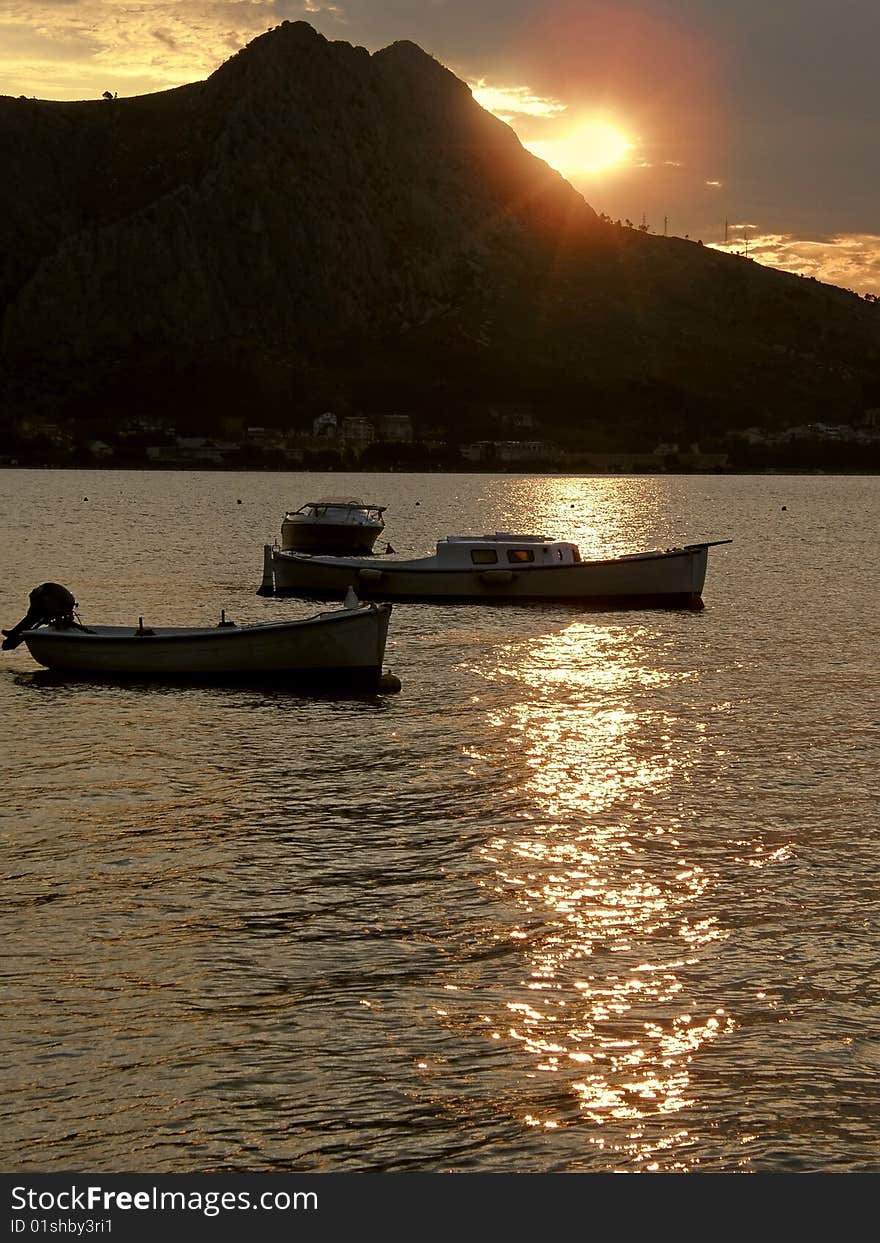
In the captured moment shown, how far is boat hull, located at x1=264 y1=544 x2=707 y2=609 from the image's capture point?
200 feet

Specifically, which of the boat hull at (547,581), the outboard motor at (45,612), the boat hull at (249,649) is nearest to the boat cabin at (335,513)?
the boat hull at (547,581)

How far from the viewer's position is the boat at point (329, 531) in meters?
87.0

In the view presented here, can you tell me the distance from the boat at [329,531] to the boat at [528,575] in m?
24.0

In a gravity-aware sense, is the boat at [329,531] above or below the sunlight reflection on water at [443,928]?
above

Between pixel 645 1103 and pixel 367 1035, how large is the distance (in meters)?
3.11

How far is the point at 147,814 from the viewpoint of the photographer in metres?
25.9

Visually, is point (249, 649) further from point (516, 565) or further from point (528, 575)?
point (516, 565)

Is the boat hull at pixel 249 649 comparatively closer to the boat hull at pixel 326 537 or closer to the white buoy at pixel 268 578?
the white buoy at pixel 268 578

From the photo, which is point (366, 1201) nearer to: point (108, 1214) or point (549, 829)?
point (108, 1214)

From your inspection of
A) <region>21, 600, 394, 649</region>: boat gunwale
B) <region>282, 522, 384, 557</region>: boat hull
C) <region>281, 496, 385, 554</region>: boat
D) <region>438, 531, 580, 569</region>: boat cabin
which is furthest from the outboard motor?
<region>282, 522, 384, 557</region>: boat hull

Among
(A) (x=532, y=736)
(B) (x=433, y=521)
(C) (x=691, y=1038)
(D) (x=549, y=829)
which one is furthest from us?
(B) (x=433, y=521)

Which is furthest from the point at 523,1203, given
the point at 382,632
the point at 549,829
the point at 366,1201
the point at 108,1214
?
the point at 382,632

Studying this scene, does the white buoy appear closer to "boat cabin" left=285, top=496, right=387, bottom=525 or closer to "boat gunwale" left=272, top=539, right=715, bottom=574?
"boat gunwale" left=272, top=539, right=715, bottom=574

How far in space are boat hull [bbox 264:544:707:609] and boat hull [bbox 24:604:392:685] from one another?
848 inches
